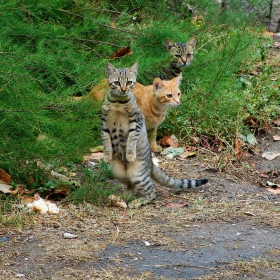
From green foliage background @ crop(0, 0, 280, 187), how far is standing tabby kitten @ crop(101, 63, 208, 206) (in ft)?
0.58

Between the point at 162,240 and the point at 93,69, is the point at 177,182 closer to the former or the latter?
the point at 162,240

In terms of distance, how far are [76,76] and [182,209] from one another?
6.40 ft

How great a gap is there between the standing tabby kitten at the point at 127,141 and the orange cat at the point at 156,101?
44.6 inches

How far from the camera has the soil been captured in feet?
15.3

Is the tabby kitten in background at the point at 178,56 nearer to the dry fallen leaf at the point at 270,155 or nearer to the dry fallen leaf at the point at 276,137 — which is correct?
the dry fallen leaf at the point at 276,137

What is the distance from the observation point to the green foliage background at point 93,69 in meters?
5.91

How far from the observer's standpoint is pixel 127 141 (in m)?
6.44

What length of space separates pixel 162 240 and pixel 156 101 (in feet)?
9.37

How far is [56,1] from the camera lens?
8031 millimetres

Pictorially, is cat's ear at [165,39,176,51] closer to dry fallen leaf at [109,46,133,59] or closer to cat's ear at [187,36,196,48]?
cat's ear at [187,36,196,48]

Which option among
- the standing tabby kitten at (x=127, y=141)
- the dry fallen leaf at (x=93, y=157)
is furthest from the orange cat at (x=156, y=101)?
the standing tabby kitten at (x=127, y=141)

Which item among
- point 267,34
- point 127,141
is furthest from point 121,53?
point 267,34

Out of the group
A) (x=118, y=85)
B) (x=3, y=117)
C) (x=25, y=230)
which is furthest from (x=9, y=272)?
(x=118, y=85)

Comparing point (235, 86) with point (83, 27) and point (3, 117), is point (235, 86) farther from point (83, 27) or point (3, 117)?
point (3, 117)
